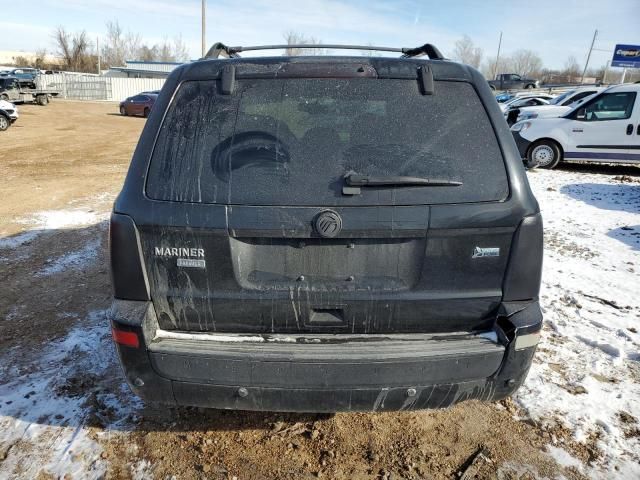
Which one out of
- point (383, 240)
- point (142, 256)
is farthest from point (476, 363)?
point (142, 256)

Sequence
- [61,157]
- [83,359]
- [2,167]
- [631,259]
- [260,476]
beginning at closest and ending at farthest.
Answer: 1. [260,476]
2. [83,359]
3. [631,259]
4. [2,167]
5. [61,157]

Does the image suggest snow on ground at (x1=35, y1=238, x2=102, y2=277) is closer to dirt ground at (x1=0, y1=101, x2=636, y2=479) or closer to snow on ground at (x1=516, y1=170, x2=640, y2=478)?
dirt ground at (x1=0, y1=101, x2=636, y2=479)

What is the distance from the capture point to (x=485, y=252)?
2166 millimetres

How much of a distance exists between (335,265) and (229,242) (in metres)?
0.50

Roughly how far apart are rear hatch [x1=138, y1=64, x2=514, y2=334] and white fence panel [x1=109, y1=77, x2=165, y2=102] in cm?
5320

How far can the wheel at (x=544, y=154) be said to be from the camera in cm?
1176

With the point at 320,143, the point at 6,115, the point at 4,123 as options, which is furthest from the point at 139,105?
the point at 320,143

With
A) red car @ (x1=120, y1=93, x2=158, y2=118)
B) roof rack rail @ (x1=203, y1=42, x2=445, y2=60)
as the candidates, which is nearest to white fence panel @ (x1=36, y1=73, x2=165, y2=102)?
red car @ (x1=120, y1=93, x2=158, y2=118)

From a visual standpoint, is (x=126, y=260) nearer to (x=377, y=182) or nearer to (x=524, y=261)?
(x=377, y=182)

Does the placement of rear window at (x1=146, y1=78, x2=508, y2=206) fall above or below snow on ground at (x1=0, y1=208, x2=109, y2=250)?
above

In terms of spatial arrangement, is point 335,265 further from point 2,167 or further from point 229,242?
point 2,167

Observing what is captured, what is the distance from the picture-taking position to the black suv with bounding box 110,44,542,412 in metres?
2.10

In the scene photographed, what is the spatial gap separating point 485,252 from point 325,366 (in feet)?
3.00

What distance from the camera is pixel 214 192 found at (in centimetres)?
210
